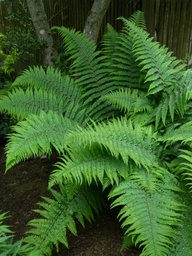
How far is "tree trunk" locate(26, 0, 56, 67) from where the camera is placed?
363 cm

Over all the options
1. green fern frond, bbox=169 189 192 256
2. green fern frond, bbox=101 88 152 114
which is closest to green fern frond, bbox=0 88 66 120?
green fern frond, bbox=101 88 152 114

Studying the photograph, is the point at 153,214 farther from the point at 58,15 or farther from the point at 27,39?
the point at 58,15

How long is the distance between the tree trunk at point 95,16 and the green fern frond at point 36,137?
1609mm

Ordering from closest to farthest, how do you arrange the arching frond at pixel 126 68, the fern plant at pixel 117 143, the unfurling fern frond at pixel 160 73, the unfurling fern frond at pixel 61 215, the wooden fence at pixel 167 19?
the fern plant at pixel 117 143 < the unfurling fern frond at pixel 61 215 < the unfurling fern frond at pixel 160 73 < the arching frond at pixel 126 68 < the wooden fence at pixel 167 19

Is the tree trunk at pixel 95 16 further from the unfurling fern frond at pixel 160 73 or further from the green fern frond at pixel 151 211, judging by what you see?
the green fern frond at pixel 151 211

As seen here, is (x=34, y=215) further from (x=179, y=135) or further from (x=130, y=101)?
(x=179, y=135)

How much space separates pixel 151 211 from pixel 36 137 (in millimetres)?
983

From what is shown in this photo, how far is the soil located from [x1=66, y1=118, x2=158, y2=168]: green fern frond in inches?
25.0

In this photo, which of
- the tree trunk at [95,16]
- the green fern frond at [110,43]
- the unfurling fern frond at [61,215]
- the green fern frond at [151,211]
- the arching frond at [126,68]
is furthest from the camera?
the tree trunk at [95,16]

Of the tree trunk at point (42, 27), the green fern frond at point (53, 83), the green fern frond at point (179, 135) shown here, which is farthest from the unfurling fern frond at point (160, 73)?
the tree trunk at point (42, 27)

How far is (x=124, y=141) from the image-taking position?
2.04 meters

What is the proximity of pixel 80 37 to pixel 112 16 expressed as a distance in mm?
1984

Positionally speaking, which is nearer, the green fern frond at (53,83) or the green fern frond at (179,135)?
the green fern frond at (179,135)

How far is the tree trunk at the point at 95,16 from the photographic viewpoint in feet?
11.2
